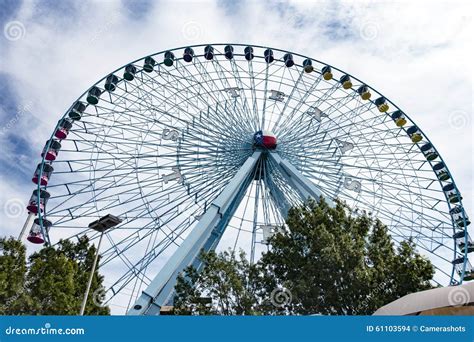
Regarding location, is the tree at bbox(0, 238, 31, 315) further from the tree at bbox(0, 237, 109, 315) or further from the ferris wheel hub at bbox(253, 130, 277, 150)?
the ferris wheel hub at bbox(253, 130, 277, 150)

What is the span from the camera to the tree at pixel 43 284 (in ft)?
48.3

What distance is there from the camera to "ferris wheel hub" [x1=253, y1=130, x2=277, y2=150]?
22.6 m

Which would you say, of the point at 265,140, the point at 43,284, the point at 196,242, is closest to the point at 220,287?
the point at 196,242

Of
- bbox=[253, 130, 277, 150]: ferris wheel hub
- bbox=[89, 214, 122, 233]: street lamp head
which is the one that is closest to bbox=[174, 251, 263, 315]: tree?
bbox=[89, 214, 122, 233]: street lamp head

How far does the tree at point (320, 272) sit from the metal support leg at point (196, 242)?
0.56 metres

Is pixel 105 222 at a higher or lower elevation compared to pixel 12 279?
higher

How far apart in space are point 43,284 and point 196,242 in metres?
5.94

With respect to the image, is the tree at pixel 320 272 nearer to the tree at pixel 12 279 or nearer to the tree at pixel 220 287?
the tree at pixel 220 287

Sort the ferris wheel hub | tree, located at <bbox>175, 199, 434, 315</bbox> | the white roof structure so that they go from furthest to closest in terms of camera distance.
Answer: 1. the ferris wheel hub
2. tree, located at <bbox>175, 199, 434, 315</bbox>
3. the white roof structure

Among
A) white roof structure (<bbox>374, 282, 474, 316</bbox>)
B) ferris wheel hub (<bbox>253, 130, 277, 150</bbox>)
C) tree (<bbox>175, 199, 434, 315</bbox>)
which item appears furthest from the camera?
ferris wheel hub (<bbox>253, 130, 277, 150</bbox>)

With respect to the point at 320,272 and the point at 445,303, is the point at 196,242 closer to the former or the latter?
the point at 320,272

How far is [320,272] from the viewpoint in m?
14.0

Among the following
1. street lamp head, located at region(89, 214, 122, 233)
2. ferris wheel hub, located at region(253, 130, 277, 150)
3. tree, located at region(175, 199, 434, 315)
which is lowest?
tree, located at region(175, 199, 434, 315)

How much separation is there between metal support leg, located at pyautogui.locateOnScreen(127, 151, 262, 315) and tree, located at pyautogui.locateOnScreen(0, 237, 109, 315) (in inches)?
124
